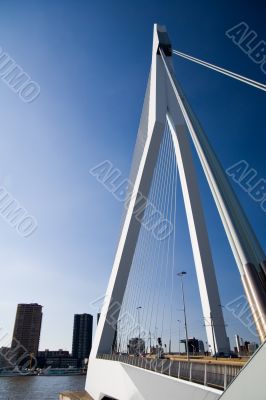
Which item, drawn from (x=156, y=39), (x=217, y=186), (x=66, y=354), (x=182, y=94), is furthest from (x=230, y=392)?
(x=66, y=354)

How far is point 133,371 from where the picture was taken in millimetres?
8039

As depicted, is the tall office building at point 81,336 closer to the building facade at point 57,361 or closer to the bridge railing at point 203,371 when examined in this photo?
the building facade at point 57,361

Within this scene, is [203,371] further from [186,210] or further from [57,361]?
[57,361]

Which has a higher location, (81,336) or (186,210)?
(186,210)

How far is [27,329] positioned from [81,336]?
71.2ft

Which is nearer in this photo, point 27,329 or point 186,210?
point 186,210

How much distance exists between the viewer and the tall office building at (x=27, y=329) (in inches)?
2746

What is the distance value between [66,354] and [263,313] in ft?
347

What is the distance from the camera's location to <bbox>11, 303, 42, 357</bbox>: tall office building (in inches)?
2746

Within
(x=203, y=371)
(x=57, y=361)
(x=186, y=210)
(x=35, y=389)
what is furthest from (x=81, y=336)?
(x=203, y=371)

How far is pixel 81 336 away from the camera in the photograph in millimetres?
87688

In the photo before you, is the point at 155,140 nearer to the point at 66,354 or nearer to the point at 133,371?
the point at 133,371

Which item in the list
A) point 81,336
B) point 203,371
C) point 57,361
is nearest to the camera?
point 203,371

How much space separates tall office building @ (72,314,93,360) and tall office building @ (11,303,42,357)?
1794 centimetres
